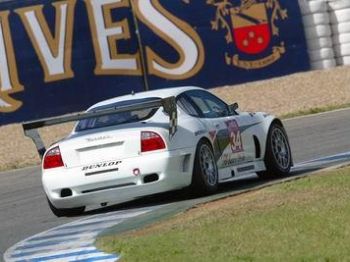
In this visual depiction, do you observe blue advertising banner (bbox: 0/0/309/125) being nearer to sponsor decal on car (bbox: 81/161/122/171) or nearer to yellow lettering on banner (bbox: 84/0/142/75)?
yellow lettering on banner (bbox: 84/0/142/75)

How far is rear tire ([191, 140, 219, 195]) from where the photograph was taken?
13.8m

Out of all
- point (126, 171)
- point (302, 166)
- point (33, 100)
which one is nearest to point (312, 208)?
point (126, 171)

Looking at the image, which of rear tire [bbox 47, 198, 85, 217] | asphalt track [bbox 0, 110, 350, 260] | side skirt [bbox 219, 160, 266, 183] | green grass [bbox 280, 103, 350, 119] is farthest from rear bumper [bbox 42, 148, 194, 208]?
green grass [bbox 280, 103, 350, 119]

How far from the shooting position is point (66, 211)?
→ 1439cm

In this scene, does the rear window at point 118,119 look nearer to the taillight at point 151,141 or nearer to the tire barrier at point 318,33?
the taillight at point 151,141

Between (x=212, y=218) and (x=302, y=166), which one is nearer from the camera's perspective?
(x=212, y=218)

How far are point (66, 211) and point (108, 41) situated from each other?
56.2 ft

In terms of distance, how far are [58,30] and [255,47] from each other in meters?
4.84

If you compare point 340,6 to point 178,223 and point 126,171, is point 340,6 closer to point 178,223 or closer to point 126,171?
point 126,171

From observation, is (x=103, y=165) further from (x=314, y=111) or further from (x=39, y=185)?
(x=314, y=111)

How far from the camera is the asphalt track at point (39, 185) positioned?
1377cm

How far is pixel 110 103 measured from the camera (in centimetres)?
1486

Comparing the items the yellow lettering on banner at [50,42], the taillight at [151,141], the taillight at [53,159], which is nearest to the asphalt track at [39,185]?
the taillight at [53,159]

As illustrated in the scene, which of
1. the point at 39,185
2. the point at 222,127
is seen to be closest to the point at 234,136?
the point at 222,127
